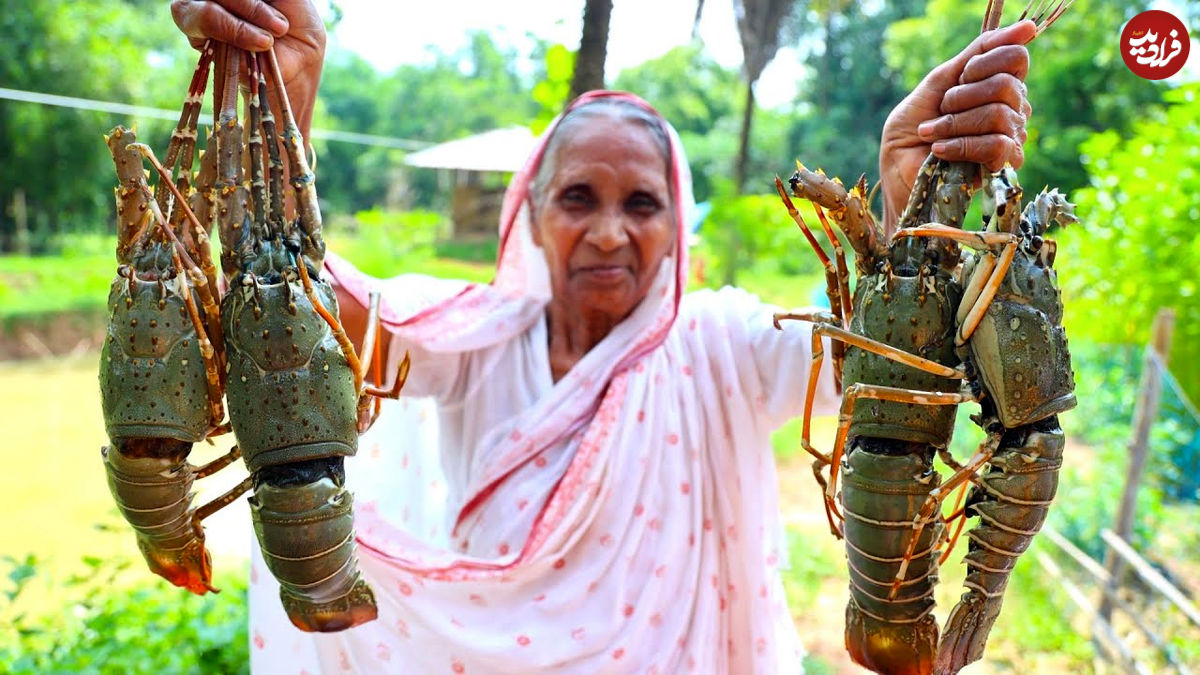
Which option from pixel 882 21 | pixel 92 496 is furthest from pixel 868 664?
pixel 882 21

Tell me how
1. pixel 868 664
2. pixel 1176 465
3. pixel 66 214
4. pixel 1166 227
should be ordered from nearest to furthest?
pixel 868 664
pixel 1176 465
pixel 1166 227
pixel 66 214

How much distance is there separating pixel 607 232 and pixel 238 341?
1.17 meters

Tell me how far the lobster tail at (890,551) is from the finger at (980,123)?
0.55 m

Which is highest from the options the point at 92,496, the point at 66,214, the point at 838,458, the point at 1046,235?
the point at 1046,235

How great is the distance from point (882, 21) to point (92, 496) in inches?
948

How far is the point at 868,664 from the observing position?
164 cm

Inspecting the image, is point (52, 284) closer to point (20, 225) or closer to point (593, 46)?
point (20, 225)

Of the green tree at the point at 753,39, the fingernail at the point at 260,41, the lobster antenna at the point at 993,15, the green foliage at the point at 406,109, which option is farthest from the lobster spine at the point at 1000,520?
the green foliage at the point at 406,109

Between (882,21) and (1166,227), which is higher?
(882,21)

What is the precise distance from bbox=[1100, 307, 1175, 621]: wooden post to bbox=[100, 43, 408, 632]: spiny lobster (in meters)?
4.31

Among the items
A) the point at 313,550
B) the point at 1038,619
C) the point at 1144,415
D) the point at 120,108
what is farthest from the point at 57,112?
the point at 313,550

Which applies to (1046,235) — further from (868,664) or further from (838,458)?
(868,664)

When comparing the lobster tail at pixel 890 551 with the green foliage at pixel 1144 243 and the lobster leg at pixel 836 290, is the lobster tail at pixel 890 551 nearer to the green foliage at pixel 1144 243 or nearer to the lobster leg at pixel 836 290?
the lobster leg at pixel 836 290

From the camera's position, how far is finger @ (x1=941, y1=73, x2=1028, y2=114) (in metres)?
1.59
